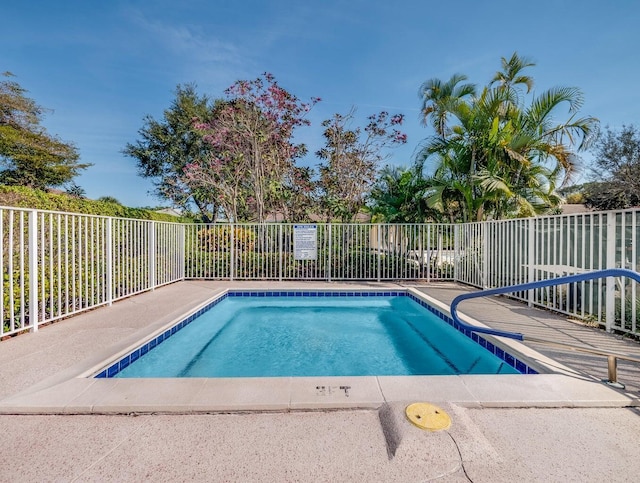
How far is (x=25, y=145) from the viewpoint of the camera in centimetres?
1861

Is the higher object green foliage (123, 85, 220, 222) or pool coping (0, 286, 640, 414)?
green foliage (123, 85, 220, 222)

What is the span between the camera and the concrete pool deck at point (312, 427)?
5.80 feet

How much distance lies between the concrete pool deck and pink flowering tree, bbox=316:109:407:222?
31.5ft

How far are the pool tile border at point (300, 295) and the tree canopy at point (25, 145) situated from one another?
19.7 m

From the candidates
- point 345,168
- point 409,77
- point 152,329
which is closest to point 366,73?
point 409,77

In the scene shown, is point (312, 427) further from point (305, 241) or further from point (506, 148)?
point (506, 148)

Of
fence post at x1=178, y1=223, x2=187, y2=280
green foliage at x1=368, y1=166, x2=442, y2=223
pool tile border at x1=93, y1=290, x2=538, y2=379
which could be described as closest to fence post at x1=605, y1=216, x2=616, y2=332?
pool tile border at x1=93, y1=290, x2=538, y2=379

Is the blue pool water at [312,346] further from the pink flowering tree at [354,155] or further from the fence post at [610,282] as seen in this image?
the pink flowering tree at [354,155]

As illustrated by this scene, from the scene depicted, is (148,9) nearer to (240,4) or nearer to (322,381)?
(240,4)

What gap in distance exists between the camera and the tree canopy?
59.4 ft

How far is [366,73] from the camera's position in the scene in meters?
11.5

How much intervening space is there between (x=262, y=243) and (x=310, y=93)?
615cm

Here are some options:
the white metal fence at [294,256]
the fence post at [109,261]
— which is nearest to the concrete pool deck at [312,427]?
the white metal fence at [294,256]

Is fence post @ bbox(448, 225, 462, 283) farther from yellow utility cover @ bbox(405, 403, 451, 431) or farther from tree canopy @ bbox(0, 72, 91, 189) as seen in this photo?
tree canopy @ bbox(0, 72, 91, 189)
